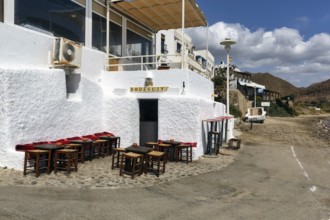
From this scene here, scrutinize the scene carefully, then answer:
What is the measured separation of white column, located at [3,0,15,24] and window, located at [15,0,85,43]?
181 millimetres

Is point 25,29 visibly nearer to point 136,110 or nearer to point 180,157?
→ point 136,110

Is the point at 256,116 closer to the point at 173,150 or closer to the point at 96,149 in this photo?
the point at 173,150

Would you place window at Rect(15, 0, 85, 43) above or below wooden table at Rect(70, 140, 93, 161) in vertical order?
above

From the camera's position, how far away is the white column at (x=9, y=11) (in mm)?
9773

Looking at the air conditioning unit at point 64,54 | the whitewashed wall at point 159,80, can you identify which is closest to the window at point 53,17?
the air conditioning unit at point 64,54

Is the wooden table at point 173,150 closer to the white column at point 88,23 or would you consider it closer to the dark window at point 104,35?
the white column at point 88,23

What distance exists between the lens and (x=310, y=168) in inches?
437

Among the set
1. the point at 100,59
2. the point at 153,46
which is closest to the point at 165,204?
the point at 100,59

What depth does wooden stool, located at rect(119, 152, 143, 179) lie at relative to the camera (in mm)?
8227

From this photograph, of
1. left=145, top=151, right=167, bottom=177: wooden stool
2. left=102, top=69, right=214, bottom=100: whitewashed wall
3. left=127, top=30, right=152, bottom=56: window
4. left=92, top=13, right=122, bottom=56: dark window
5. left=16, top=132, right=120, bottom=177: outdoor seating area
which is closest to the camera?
left=16, top=132, right=120, bottom=177: outdoor seating area

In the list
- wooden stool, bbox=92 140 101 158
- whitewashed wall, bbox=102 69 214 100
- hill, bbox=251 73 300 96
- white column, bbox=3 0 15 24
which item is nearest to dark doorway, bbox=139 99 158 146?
whitewashed wall, bbox=102 69 214 100

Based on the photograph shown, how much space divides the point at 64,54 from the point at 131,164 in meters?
4.71

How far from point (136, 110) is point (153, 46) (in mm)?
7981

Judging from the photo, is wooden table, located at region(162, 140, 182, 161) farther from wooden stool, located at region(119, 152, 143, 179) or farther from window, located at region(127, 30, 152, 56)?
window, located at region(127, 30, 152, 56)
